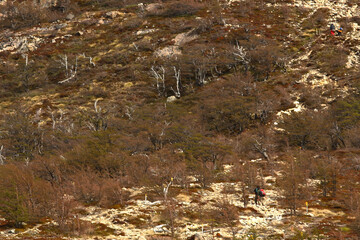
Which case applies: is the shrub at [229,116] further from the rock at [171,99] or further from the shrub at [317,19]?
the shrub at [317,19]

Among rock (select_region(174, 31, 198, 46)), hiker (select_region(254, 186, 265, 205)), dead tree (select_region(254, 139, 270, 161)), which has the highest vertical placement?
rock (select_region(174, 31, 198, 46))

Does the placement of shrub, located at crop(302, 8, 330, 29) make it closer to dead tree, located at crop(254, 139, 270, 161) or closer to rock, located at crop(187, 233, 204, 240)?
dead tree, located at crop(254, 139, 270, 161)

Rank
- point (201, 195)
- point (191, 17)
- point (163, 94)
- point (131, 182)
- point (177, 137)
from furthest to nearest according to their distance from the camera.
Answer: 1. point (191, 17)
2. point (163, 94)
3. point (177, 137)
4. point (131, 182)
5. point (201, 195)

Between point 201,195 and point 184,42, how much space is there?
6888cm

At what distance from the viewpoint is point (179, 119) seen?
5669 cm

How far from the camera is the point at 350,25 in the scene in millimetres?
79438

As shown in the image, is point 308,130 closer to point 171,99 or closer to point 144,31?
point 171,99

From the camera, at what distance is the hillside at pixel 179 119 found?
20422 millimetres

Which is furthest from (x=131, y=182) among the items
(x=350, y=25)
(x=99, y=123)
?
(x=350, y=25)

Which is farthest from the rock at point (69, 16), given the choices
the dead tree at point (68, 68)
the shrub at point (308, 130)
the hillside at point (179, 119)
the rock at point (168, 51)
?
the shrub at point (308, 130)

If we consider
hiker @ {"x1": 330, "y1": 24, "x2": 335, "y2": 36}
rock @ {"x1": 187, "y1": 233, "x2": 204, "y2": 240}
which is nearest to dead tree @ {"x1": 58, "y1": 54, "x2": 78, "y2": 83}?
hiker @ {"x1": 330, "y1": 24, "x2": 335, "y2": 36}

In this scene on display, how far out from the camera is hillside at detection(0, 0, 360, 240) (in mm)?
20422

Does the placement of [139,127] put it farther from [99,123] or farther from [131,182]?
[131,182]

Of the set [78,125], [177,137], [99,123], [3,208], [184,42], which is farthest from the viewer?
[184,42]
